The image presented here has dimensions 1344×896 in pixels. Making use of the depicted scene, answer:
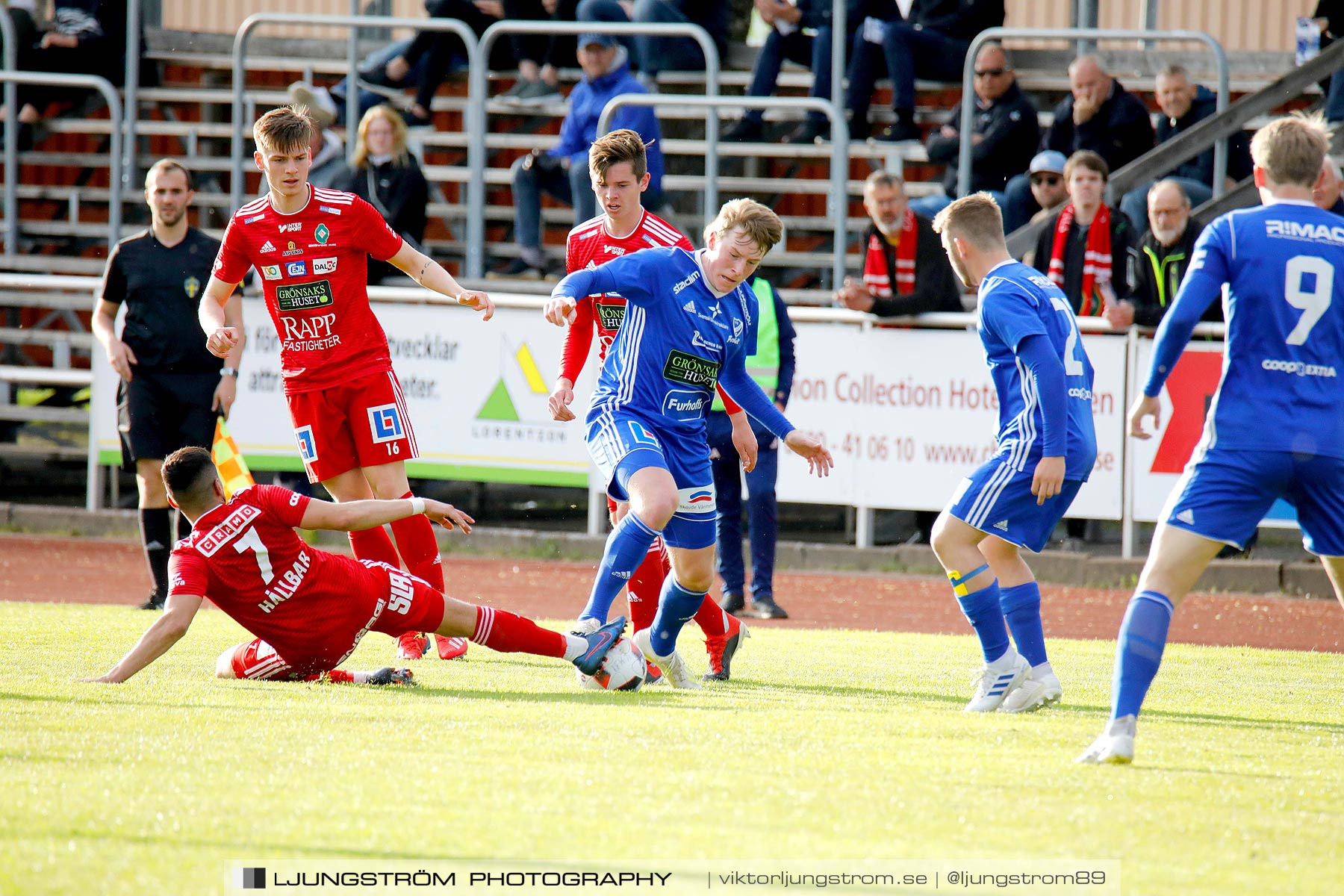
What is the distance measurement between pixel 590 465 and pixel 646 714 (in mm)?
6935

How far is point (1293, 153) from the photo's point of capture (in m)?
4.99

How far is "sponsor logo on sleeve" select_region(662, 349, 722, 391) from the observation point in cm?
645

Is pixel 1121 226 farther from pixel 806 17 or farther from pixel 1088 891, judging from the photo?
pixel 1088 891

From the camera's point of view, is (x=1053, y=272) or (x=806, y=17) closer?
(x=1053, y=272)

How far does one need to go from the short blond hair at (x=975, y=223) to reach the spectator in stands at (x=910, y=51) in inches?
343

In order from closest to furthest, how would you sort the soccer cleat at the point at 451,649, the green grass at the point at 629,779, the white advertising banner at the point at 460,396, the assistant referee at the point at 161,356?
the green grass at the point at 629,779, the soccer cleat at the point at 451,649, the assistant referee at the point at 161,356, the white advertising banner at the point at 460,396

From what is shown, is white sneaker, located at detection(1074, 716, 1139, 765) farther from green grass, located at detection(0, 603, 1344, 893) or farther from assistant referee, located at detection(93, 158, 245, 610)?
assistant referee, located at detection(93, 158, 245, 610)

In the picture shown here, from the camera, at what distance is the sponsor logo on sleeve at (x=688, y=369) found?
6.45 m

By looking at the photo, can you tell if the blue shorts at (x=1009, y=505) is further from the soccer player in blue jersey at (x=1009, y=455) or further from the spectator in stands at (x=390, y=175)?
the spectator in stands at (x=390, y=175)

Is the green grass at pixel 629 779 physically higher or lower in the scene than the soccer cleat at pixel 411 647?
higher

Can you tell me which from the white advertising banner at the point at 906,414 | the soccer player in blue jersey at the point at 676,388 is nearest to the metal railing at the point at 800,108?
the white advertising banner at the point at 906,414

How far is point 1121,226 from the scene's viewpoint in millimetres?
11484

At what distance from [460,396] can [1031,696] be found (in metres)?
7.42

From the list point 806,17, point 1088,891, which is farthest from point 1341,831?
point 806,17
